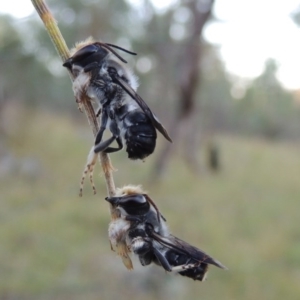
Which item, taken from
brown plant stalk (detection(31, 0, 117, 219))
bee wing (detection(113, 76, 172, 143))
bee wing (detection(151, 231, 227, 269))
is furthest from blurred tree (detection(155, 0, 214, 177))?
brown plant stalk (detection(31, 0, 117, 219))

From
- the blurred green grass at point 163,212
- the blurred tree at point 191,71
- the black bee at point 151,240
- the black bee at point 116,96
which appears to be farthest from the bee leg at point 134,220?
the blurred tree at point 191,71

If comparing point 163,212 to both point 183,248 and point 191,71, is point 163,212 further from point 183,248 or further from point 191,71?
point 183,248

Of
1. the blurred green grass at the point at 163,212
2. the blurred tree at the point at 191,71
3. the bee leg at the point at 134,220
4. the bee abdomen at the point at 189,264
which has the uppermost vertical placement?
the blurred tree at the point at 191,71

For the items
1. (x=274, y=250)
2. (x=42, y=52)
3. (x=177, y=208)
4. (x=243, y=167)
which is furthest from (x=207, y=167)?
(x=274, y=250)

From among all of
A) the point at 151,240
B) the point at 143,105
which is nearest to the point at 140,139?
the point at 143,105

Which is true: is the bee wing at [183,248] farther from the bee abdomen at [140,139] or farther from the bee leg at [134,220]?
the bee abdomen at [140,139]

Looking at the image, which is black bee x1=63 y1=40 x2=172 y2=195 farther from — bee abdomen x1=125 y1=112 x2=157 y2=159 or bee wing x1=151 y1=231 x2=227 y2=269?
bee wing x1=151 y1=231 x2=227 y2=269

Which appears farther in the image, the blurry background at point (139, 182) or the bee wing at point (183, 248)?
the blurry background at point (139, 182)
